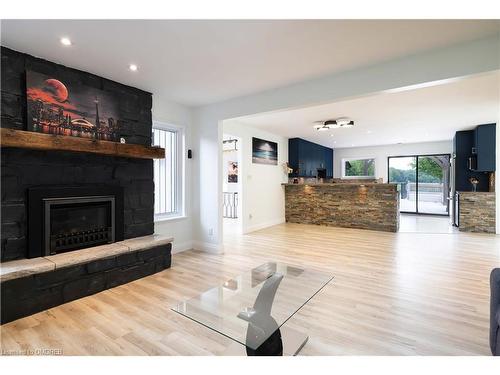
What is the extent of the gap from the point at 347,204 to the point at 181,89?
5175 millimetres

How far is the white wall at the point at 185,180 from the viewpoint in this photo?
4164mm

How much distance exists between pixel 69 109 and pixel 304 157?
6.53 metres

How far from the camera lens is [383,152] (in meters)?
9.88

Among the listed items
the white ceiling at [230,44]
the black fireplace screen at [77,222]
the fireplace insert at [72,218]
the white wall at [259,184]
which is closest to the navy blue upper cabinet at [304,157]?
the white wall at [259,184]

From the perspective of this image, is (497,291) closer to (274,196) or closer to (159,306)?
(159,306)

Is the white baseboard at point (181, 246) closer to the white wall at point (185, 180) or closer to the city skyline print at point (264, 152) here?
the white wall at point (185, 180)

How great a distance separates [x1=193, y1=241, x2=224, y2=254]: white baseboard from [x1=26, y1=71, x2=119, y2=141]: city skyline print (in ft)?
7.25

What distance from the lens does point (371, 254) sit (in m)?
4.34

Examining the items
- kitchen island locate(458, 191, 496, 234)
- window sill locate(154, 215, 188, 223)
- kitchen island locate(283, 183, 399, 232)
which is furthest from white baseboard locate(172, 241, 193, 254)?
kitchen island locate(458, 191, 496, 234)

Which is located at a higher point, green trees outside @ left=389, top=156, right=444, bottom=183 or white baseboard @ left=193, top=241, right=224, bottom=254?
green trees outside @ left=389, top=156, right=444, bottom=183

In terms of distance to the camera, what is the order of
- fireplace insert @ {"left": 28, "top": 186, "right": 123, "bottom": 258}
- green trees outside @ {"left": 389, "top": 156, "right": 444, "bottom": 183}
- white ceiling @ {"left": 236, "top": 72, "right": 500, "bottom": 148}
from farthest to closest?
1. green trees outside @ {"left": 389, "top": 156, "right": 444, "bottom": 183}
2. white ceiling @ {"left": 236, "top": 72, "right": 500, "bottom": 148}
3. fireplace insert @ {"left": 28, "top": 186, "right": 123, "bottom": 258}

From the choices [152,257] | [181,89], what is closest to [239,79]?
[181,89]

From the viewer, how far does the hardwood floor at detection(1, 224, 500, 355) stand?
1917 mm

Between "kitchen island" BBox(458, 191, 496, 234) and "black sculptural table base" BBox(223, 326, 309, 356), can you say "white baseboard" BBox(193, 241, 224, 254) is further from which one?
"kitchen island" BBox(458, 191, 496, 234)
